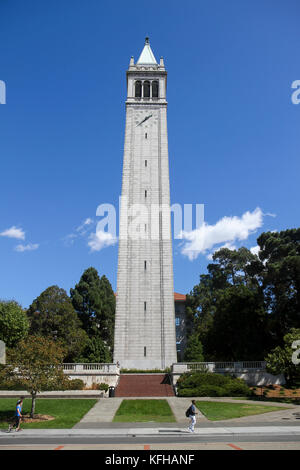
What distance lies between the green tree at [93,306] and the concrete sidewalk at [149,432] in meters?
44.8

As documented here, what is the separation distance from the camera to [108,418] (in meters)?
23.0

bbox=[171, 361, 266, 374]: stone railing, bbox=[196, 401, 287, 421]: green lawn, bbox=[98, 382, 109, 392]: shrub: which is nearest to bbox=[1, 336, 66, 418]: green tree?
bbox=[196, 401, 287, 421]: green lawn

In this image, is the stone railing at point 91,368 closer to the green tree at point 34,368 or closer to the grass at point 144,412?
the grass at point 144,412

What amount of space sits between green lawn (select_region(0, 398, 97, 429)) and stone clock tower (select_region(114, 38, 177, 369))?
55.7 ft

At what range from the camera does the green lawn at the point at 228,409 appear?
2327cm

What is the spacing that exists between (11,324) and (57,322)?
10.0m

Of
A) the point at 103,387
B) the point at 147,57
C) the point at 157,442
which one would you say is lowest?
the point at 103,387

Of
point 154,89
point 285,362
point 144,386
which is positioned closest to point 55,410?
point 144,386

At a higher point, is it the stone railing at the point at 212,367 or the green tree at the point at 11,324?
the green tree at the point at 11,324

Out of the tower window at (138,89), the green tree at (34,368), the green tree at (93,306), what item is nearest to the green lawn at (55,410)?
the green tree at (34,368)

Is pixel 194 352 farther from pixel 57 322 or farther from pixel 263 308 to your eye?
pixel 57 322

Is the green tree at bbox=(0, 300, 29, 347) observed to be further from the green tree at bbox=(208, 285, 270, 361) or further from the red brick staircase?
the green tree at bbox=(208, 285, 270, 361)

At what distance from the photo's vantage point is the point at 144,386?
124 feet
